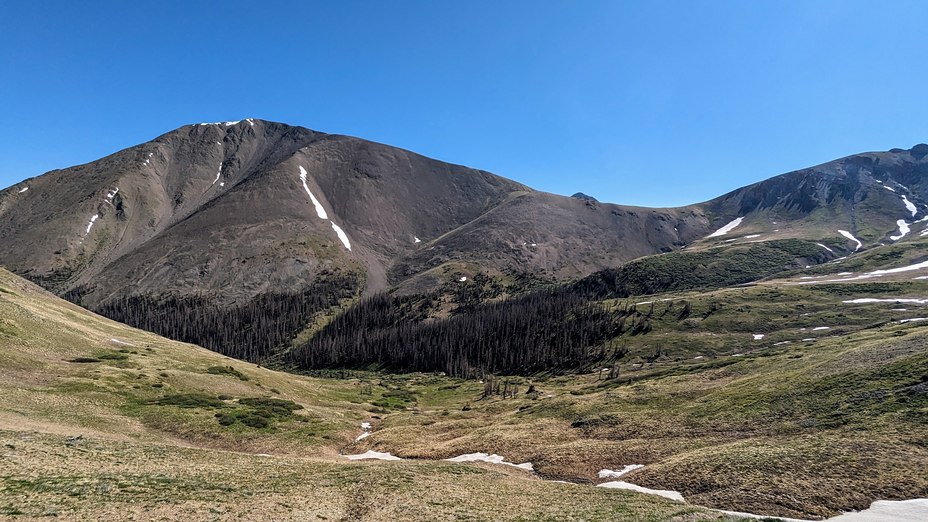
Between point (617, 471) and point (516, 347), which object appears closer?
point (617, 471)

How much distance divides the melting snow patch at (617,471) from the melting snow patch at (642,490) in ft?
5.54

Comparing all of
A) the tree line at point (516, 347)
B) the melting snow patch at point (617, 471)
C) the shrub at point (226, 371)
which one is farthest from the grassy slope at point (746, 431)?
the tree line at point (516, 347)

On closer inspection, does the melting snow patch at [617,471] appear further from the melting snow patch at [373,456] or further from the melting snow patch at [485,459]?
the melting snow patch at [373,456]

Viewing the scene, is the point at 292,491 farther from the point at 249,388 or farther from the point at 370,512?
the point at 249,388

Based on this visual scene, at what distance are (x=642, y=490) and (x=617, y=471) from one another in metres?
5.76

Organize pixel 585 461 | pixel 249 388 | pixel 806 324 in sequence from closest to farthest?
pixel 585 461 → pixel 249 388 → pixel 806 324

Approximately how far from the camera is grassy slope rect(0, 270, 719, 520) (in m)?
23.5

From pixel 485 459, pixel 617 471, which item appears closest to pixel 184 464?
pixel 485 459

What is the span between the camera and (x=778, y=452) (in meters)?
32.7

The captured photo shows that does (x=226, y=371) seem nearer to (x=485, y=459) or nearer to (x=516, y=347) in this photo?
(x=485, y=459)

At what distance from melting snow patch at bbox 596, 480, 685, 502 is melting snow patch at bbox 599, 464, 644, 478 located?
5.54 ft

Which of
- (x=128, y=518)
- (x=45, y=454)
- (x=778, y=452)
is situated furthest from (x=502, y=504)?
(x=45, y=454)

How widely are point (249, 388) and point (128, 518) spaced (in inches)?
2157

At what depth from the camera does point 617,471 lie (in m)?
37.0
